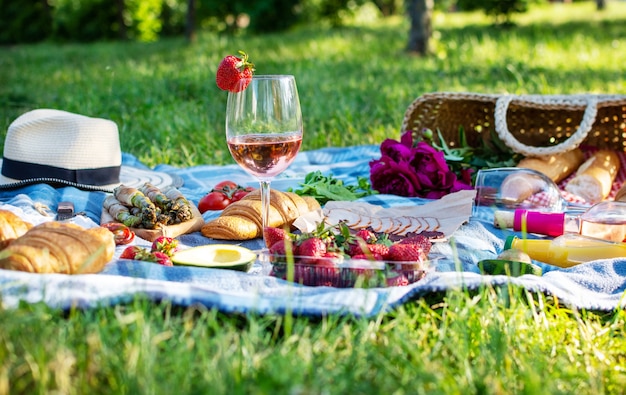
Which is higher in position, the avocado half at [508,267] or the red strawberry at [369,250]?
the red strawberry at [369,250]

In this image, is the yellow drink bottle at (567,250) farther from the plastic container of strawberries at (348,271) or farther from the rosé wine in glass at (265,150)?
the rosé wine in glass at (265,150)

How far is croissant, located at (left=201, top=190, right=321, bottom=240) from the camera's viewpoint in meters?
2.96

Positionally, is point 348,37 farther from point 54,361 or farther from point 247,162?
point 54,361

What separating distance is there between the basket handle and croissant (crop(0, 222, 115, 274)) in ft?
8.05

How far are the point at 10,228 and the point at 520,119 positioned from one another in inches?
124

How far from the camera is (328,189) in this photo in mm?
3684

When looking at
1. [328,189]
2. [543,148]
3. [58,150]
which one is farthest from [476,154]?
[58,150]

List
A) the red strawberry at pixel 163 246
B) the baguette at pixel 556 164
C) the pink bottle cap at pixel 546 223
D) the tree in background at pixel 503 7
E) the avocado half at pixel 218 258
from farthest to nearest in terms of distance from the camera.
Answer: the tree in background at pixel 503 7
the baguette at pixel 556 164
the pink bottle cap at pixel 546 223
the red strawberry at pixel 163 246
the avocado half at pixel 218 258

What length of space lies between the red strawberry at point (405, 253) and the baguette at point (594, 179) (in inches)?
71.3

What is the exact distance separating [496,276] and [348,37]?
34.9ft

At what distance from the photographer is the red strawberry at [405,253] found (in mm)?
2424

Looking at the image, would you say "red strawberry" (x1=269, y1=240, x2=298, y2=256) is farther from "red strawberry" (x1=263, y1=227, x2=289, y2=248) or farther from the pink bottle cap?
the pink bottle cap

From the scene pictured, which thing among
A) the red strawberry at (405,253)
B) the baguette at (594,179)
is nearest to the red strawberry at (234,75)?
the red strawberry at (405,253)

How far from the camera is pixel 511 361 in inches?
78.7
